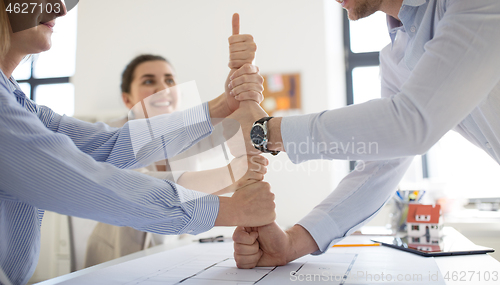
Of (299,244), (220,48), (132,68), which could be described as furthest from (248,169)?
(220,48)

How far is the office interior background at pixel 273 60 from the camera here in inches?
125

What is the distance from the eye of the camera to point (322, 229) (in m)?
1.01

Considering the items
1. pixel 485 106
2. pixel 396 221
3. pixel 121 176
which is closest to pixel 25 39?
pixel 121 176

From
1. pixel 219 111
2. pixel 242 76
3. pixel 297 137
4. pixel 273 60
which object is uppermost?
pixel 273 60

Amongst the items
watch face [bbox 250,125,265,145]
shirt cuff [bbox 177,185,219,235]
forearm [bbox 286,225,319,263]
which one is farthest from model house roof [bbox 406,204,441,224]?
shirt cuff [bbox 177,185,219,235]

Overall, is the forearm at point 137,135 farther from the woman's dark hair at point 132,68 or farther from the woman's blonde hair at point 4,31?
the woman's dark hair at point 132,68

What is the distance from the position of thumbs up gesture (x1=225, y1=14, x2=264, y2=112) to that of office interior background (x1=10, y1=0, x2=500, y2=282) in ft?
6.06

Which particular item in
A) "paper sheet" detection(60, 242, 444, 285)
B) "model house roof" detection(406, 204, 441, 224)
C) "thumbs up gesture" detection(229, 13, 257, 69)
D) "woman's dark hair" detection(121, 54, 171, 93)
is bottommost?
"paper sheet" detection(60, 242, 444, 285)

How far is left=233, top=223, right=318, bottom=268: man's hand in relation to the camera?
2.89ft

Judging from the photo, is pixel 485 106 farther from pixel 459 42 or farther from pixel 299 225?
pixel 299 225

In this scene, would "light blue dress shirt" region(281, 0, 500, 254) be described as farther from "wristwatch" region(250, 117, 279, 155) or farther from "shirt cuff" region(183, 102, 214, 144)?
"shirt cuff" region(183, 102, 214, 144)

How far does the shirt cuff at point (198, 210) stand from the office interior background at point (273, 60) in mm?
2220

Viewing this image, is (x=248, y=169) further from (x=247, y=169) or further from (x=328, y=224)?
(x=328, y=224)

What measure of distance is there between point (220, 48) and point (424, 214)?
2.63 meters
